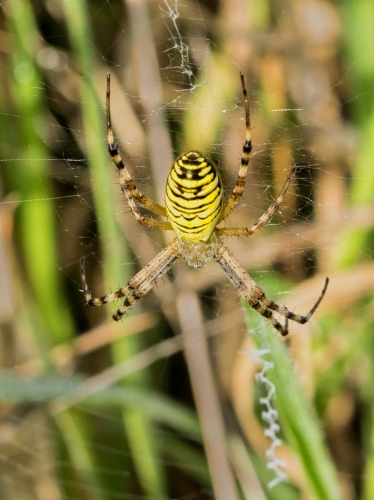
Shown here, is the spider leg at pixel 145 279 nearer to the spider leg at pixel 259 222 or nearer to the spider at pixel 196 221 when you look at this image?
the spider at pixel 196 221

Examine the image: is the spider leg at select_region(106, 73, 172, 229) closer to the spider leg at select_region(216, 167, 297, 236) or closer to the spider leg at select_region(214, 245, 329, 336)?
the spider leg at select_region(216, 167, 297, 236)

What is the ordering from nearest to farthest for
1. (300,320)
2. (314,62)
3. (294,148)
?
(294,148)
(300,320)
(314,62)

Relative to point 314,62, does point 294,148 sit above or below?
below

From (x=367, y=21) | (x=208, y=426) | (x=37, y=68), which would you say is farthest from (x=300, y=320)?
(x=37, y=68)

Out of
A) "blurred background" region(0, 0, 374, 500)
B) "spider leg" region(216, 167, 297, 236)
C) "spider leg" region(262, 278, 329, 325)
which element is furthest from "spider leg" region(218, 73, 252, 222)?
"spider leg" region(262, 278, 329, 325)

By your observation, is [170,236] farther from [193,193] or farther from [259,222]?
[193,193]

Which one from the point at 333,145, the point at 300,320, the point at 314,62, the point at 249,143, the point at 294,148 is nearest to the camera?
the point at 249,143

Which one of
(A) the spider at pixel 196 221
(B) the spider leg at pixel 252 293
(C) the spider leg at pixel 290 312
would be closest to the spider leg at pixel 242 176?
(A) the spider at pixel 196 221

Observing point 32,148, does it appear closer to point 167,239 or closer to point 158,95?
point 158,95
